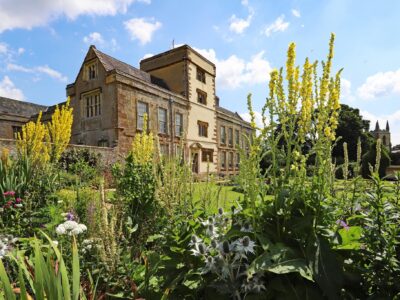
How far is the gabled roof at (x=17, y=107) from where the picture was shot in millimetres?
25828

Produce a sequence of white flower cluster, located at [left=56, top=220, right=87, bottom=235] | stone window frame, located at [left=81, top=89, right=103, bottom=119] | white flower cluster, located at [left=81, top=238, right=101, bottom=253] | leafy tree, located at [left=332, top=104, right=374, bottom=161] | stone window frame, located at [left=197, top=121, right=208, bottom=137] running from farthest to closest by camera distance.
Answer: leafy tree, located at [left=332, top=104, right=374, bottom=161], stone window frame, located at [left=197, top=121, right=208, bottom=137], stone window frame, located at [left=81, top=89, right=103, bottom=119], white flower cluster, located at [left=81, top=238, right=101, bottom=253], white flower cluster, located at [left=56, top=220, right=87, bottom=235]

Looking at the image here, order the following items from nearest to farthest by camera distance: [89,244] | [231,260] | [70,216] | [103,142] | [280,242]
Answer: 1. [280,242]
2. [231,260]
3. [89,244]
4. [70,216]
5. [103,142]

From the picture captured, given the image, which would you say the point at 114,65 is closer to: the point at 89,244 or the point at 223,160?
the point at 223,160

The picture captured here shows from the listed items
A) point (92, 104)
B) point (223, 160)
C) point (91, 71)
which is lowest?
point (223, 160)

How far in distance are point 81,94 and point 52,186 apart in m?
15.1

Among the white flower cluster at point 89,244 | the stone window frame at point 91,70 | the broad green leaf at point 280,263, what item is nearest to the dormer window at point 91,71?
the stone window frame at point 91,70

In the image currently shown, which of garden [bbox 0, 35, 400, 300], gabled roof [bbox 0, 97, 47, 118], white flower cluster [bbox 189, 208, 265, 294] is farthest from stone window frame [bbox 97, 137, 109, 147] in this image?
white flower cluster [bbox 189, 208, 265, 294]

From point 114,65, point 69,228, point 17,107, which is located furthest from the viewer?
point 17,107

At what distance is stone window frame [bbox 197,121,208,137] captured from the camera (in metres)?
25.8

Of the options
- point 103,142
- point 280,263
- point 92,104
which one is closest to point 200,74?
point 92,104

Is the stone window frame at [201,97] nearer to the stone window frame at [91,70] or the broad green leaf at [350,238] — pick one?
the stone window frame at [91,70]

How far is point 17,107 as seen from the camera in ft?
89.7

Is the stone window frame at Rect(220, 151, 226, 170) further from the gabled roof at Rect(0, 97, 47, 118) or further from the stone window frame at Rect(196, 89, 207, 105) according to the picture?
the gabled roof at Rect(0, 97, 47, 118)

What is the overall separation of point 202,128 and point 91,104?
1119 cm
